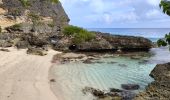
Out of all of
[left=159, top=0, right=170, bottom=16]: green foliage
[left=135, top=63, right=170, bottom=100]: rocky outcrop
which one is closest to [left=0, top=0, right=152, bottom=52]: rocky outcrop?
[left=159, top=0, right=170, bottom=16]: green foliage

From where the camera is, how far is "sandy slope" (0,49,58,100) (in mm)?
17062

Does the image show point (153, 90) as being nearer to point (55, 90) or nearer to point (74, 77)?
point (55, 90)

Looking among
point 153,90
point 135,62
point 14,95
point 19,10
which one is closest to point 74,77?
point 14,95

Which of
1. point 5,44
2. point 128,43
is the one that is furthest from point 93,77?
point 128,43

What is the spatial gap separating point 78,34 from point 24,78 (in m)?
24.2

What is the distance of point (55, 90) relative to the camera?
1903 centimetres

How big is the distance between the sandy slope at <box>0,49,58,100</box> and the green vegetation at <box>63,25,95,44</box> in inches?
455

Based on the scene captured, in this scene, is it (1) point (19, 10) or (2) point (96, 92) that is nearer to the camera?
(2) point (96, 92)

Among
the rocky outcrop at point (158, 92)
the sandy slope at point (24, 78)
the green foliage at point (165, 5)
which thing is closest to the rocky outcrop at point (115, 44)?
the sandy slope at point (24, 78)

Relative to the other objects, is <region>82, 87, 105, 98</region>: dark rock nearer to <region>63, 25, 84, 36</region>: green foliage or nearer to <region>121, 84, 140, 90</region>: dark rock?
<region>121, 84, 140, 90</region>: dark rock

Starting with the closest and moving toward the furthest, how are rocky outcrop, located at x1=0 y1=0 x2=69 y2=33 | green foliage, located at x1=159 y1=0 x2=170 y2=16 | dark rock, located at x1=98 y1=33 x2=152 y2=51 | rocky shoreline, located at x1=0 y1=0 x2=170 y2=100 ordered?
green foliage, located at x1=159 y1=0 x2=170 y2=16
rocky shoreline, located at x1=0 y1=0 x2=170 y2=100
dark rock, located at x1=98 y1=33 x2=152 y2=51
rocky outcrop, located at x1=0 y1=0 x2=69 y2=33

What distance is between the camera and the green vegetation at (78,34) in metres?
43.1

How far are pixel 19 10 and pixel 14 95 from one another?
131 ft

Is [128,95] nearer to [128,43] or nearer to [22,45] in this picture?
[22,45]
